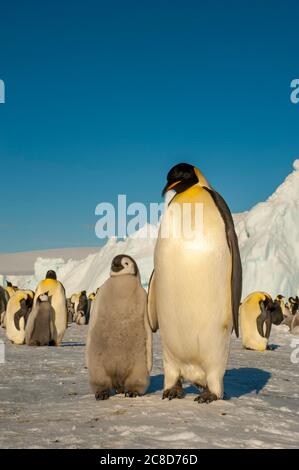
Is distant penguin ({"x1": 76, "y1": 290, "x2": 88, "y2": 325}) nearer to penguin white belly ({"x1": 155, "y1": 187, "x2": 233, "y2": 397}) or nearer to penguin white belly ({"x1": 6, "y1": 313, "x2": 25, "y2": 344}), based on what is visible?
penguin white belly ({"x1": 6, "y1": 313, "x2": 25, "y2": 344})

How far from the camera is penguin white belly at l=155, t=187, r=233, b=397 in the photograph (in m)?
4.52

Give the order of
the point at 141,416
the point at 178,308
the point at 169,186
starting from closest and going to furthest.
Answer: the point at 141,416, the point at 178,308, the point at 169,186

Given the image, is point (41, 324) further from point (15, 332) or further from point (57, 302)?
point (15, 332)

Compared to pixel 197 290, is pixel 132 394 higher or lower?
lower

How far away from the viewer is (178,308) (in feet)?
14.9

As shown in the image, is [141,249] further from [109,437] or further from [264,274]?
[109,437]

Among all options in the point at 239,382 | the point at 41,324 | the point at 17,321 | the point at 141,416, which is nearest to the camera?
the point at 141,416

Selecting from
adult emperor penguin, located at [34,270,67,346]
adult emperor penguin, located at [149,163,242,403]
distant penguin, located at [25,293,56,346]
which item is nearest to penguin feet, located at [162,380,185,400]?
adult emperor penguin, located at [149,163,242,403]

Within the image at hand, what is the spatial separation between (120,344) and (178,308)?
0.53 meters

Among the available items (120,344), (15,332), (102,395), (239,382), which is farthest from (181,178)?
(15,332)

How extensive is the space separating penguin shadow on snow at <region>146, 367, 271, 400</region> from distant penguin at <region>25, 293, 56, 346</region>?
3.89 m

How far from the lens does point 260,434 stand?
3.62m
